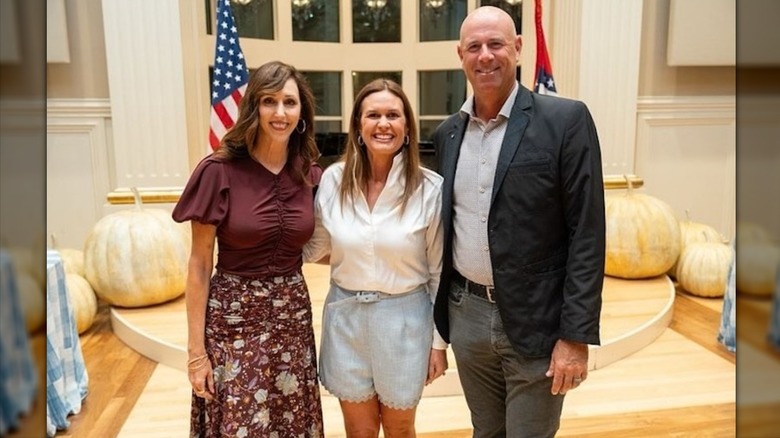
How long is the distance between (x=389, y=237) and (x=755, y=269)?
166 centimetres

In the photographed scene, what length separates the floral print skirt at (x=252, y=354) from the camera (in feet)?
6.24

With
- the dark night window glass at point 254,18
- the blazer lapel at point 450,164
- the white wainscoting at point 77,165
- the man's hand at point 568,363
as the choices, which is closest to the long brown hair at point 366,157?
the blazer lapel at point 450,164

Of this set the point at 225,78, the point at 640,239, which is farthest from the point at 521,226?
the point at 640,239

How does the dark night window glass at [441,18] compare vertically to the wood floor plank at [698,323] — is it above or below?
above

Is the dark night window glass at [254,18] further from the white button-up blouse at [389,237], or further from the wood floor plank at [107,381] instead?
the white button-up blouse at [389,237]

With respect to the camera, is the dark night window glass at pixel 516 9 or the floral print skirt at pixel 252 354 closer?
the floral print skirt at pixel 252 354

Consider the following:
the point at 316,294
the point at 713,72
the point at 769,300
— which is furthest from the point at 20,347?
the point at 713,72

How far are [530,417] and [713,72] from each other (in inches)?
193

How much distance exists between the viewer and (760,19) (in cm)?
27

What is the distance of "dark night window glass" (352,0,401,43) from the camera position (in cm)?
688

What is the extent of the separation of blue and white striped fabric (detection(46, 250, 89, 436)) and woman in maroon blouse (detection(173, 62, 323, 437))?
1.28 meters

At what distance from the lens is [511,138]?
1.70m

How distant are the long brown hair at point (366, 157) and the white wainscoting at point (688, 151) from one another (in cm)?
416

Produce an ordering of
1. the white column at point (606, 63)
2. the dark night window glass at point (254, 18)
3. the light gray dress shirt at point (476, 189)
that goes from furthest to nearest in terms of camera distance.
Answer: the dark night window glass at point (254, 18) < the white column at point (606, 63) < the light gray dress shirt at point (476, 189)
